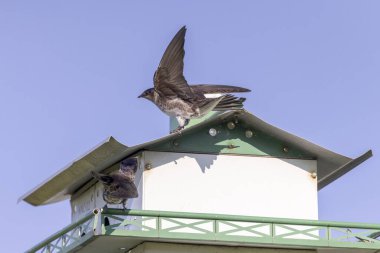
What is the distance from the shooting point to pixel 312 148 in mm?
20141

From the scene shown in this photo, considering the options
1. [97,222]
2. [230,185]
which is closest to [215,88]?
[230,185]

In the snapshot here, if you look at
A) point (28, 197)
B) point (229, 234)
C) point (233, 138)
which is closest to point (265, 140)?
point (233, 138)

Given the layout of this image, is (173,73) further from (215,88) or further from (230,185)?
(230,185)

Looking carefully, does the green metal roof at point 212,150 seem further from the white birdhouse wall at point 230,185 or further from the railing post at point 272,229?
the railing post at point 272,229

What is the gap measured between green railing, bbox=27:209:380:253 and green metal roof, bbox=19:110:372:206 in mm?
908

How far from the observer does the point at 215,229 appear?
62.2ft

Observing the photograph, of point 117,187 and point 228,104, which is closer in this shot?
point 117,187

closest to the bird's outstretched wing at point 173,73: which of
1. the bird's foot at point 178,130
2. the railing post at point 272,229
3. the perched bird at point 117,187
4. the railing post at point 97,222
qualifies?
the bird's foot at point 178,130

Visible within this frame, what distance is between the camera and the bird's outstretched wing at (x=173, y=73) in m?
19.7

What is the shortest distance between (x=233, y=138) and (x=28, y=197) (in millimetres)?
3250

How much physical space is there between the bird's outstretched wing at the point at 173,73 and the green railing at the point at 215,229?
1677mm

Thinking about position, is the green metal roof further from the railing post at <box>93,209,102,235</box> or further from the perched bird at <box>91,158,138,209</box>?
the railing post at <box>93,209,102,235</box>

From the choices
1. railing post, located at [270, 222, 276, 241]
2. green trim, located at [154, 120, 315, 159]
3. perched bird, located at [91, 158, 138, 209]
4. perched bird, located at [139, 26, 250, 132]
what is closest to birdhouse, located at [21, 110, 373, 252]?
green trim, located at [154, 120, 315, 159]

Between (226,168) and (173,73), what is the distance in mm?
1398
